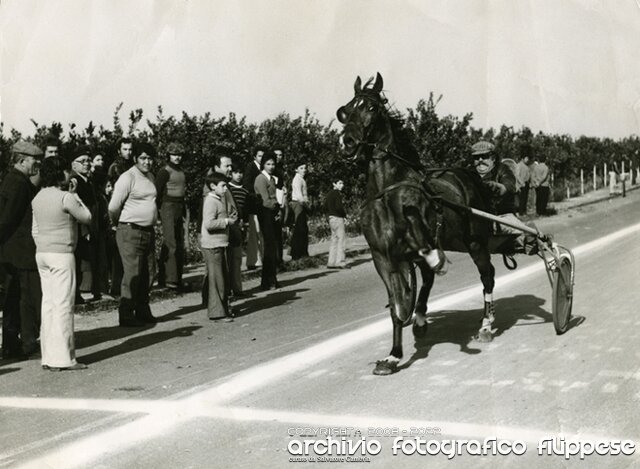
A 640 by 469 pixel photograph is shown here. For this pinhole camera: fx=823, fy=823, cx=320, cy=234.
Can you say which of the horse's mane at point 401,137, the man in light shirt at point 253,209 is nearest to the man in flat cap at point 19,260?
the horse's mane at point 401,137

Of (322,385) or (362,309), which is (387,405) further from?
(362,309)

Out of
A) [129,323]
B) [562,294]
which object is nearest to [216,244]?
[129,323]

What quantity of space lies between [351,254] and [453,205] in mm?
10619

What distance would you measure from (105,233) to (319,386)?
662 centimetres

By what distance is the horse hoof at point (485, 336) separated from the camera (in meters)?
8.90

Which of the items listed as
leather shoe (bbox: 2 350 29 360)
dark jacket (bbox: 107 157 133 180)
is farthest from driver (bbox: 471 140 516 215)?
dark jacket (bbox: 107 157 133 180)

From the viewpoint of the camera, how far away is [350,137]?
780 cm

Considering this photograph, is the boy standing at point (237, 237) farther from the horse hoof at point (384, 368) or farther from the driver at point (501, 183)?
the horse hoof at point (384, 368)

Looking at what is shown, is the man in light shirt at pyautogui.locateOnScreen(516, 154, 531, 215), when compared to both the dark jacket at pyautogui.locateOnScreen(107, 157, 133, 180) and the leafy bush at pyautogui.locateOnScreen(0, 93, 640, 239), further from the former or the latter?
the dark jacket at pyautogui.locateOnScreen(107, 157, 133, 180)

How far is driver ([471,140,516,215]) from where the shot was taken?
9.74 meters

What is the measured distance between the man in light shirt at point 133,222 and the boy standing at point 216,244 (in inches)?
29.6

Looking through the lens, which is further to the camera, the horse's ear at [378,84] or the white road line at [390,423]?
the horse's ear at [378,84]

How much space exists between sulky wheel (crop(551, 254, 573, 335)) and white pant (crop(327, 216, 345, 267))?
7.50 meters

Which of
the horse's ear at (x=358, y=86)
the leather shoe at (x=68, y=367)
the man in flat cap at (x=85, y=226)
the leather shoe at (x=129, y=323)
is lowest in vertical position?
the leather shoe at (x=68, y=367)
